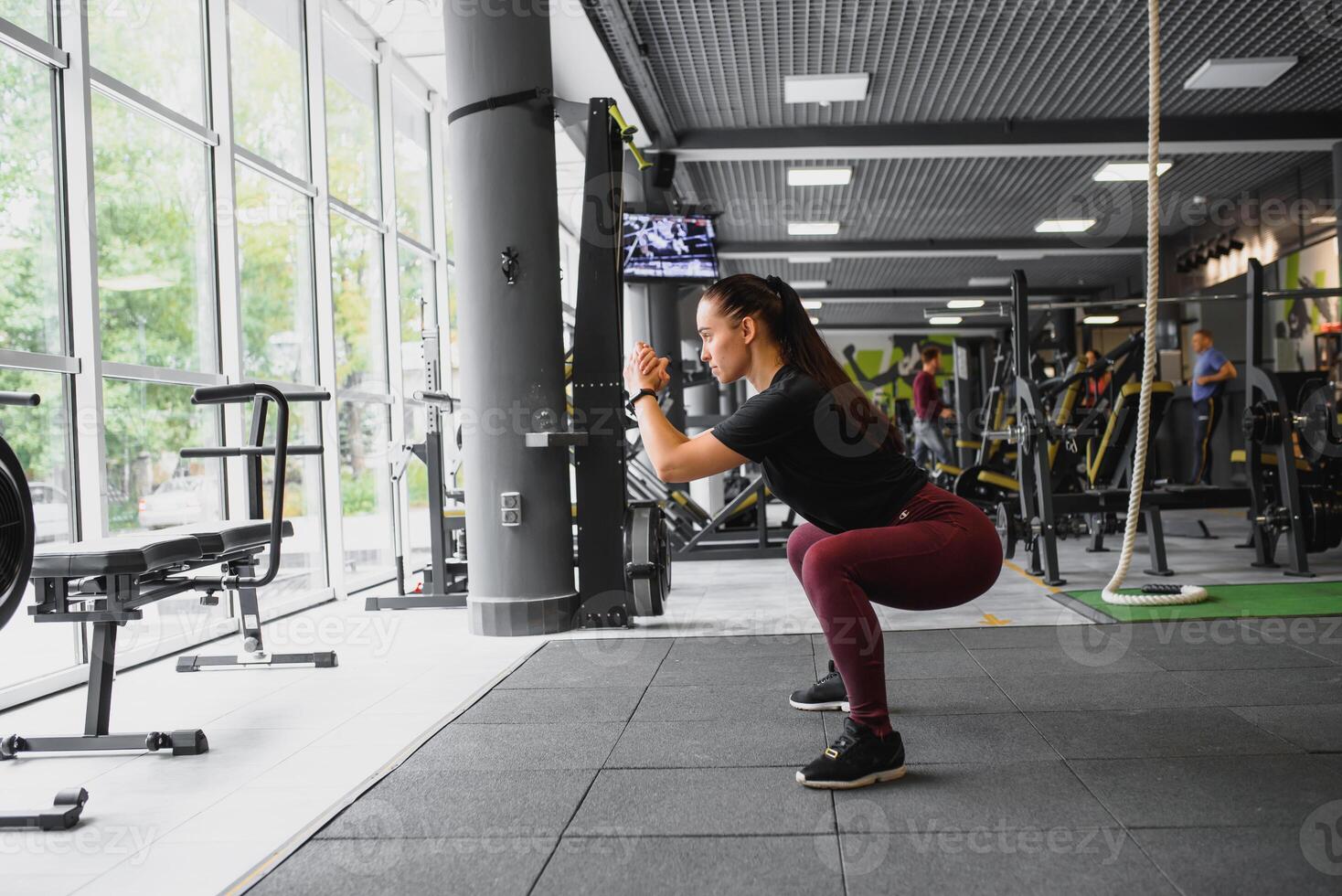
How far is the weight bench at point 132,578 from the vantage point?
7.76 feet

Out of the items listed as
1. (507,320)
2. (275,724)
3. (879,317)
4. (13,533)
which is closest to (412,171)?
(507,320)

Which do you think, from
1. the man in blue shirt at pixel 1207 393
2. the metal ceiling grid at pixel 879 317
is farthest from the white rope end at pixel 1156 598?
the metal ceiling grid at pixel 879 317

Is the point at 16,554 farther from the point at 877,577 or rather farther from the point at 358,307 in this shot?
the point at 358,307

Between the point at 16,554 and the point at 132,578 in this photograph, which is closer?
the point at 16,554

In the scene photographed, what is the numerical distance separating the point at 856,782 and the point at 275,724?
1762 mm

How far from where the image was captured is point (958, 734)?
247 centimetres

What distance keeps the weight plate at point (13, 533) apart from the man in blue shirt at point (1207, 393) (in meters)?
6.09

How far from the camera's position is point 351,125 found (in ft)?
21.1

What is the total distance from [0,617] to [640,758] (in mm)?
1360

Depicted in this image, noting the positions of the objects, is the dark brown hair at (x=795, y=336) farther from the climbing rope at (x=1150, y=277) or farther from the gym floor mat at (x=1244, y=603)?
the gym floor mat at (x=1244, y=603)

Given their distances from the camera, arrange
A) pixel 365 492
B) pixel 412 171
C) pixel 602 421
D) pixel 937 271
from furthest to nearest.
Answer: pixel 937 271, pixel 412 171, pixel 365 492, pixel 602 421

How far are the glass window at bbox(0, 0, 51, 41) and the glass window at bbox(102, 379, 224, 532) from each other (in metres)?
1.31

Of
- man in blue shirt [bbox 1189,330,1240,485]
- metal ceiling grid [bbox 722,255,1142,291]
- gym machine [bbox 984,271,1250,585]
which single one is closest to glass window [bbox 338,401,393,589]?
gym machine [bbox 984,271,1250,585]

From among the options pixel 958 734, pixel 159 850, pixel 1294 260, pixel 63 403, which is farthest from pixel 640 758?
pixel 1294 260
